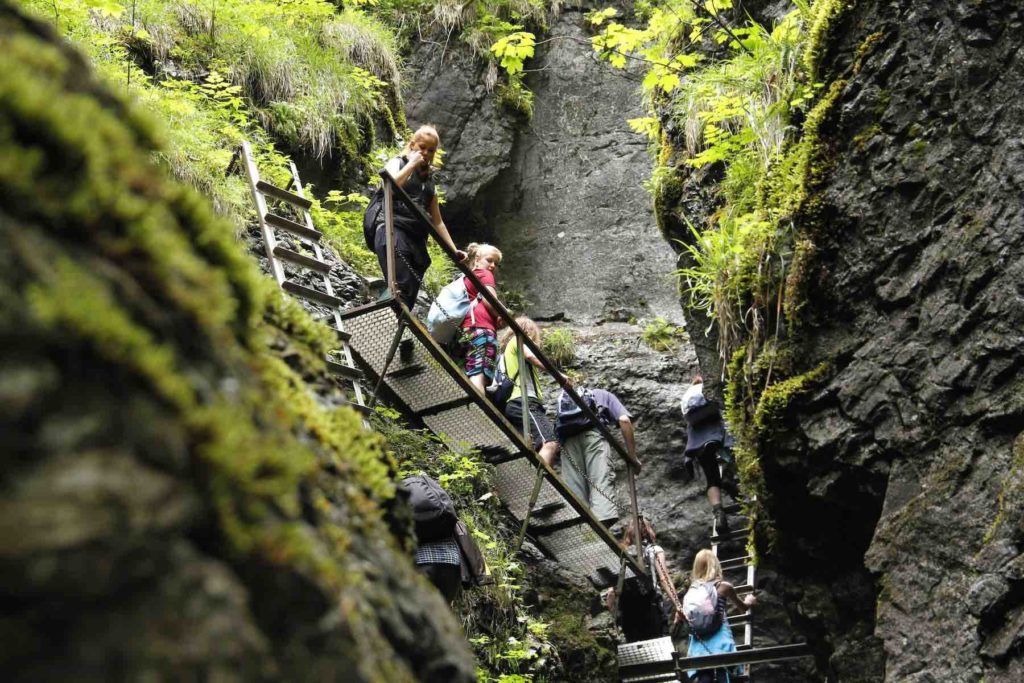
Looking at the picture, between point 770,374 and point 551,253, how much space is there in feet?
29.0

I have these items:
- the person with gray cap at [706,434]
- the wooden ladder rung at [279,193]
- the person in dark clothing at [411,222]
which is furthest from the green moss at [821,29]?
the person with gray cap at [706,434]

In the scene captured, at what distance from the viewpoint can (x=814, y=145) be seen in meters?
6.03

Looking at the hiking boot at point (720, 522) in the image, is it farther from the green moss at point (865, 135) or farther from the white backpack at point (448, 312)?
the green moss at point (865, 135)

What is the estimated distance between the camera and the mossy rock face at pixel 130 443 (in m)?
0.95

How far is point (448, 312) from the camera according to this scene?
711 centimetres

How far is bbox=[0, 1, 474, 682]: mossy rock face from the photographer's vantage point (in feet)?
3.10

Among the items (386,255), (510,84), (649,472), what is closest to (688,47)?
(386,255)

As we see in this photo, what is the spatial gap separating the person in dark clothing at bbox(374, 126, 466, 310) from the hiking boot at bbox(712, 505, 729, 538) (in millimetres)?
5007

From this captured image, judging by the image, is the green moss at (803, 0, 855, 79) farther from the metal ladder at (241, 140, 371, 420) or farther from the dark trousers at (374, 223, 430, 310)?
the metal ladder at (241, 140, 371, 420)

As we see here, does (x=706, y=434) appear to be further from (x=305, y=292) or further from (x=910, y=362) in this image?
(x=305, y=292)

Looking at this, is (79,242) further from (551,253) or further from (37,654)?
(551,253)

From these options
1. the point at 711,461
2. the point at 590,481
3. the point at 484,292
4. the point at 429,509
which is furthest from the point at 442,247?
the point at 711,461

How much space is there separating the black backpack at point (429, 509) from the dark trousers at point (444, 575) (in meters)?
0.15

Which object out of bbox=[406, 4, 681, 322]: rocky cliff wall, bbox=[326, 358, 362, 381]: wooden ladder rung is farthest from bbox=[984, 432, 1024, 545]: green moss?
bbox=[406, 4, 681, 322]: rocky cliff wall
